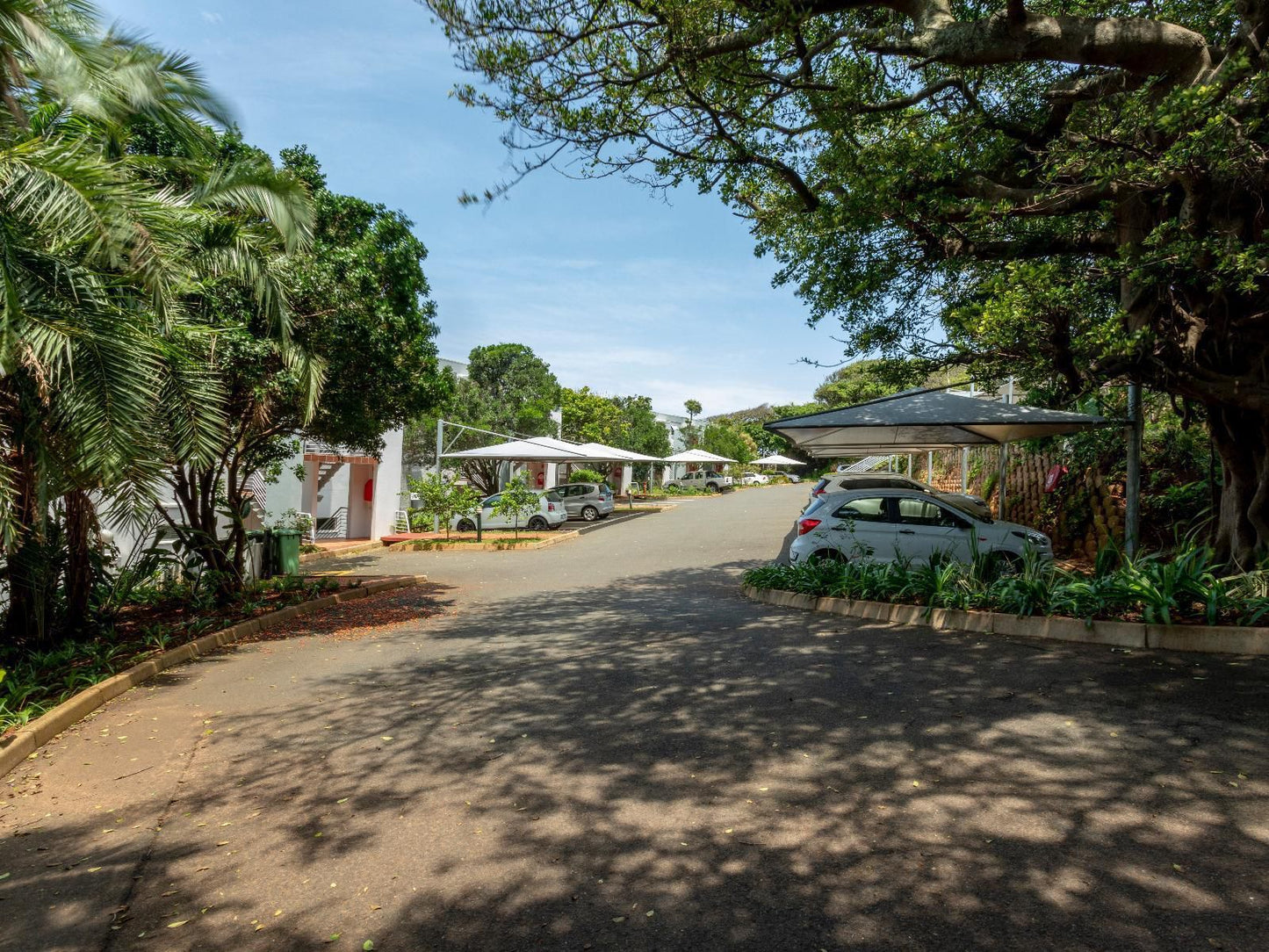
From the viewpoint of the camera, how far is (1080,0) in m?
8.53

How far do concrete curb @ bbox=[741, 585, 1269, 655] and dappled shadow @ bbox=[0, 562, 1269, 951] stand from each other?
0.37 meters

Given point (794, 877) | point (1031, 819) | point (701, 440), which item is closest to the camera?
point (794, 877)

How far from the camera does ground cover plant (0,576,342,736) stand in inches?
252

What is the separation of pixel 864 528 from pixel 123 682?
906 cm

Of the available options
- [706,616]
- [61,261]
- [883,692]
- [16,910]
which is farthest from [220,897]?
[706,616]

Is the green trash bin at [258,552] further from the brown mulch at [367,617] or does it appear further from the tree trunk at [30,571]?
the tree trunk at [30,571]

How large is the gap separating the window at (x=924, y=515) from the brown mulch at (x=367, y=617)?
665 centimetres

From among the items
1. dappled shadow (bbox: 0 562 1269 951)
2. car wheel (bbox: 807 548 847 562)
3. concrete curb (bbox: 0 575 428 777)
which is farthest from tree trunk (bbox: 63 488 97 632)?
car wheel (bbox: 807 548 847 562)

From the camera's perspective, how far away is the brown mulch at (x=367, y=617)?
9.62m

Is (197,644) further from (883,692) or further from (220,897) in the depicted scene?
(883,692)

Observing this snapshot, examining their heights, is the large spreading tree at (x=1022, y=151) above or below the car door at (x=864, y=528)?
above

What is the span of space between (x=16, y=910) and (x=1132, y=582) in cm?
821

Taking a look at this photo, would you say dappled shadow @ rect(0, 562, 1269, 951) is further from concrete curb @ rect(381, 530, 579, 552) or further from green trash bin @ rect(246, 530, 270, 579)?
concrete curb @ rect(381, 530, 579, 552)

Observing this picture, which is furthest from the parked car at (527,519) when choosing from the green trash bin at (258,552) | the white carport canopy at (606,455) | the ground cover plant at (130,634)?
the ground cover plant at (130,634)
